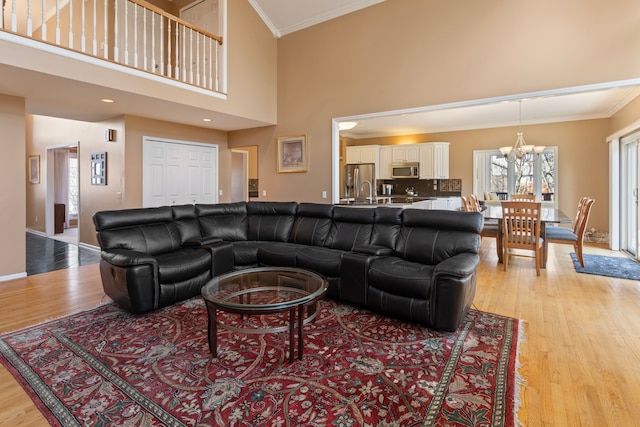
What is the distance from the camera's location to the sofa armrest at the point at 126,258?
291 cm

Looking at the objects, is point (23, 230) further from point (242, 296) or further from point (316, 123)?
point (316, 123)

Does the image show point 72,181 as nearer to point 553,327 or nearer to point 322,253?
point 322,253

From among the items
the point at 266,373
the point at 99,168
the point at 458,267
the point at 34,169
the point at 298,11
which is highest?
the point at 298,11

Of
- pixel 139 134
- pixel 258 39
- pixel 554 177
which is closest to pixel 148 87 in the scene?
pixel 139 134

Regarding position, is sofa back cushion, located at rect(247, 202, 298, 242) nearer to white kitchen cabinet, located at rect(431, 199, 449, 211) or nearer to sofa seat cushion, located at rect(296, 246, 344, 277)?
sofa seat cushion, located at rect(296, 246, 344, 277)

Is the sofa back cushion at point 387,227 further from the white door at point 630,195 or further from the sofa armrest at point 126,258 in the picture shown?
the white door at point 630,195

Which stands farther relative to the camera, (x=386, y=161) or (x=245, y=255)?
(x=386, y=161)

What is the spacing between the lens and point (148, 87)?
4215mm

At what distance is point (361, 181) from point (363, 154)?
30.9 inches

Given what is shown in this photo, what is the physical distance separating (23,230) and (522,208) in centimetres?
675

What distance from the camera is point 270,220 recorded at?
470 centimetres

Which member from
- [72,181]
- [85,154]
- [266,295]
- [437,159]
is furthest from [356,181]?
[72,181]

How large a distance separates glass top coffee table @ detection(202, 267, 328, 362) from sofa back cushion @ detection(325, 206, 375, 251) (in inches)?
41.5

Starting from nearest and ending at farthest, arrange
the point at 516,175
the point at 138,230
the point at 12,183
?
the point at 138,230 → the point at 12,183 → the point at 516,175
